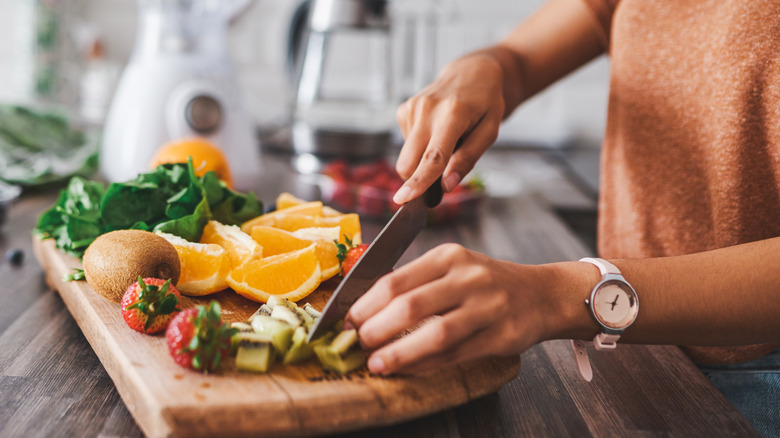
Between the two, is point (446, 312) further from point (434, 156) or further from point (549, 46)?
point (549, 46)

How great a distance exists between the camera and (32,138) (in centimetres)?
155

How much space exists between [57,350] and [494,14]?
209 centimetres

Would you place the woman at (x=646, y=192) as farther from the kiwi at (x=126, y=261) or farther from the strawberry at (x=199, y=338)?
the kiwi at (x=126, y=261)

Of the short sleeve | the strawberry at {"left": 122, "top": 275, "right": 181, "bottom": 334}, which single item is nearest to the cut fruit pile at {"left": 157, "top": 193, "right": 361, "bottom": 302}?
the strawberry at {"left": 122, "top": 275, "right": 181, "bottom": 334}

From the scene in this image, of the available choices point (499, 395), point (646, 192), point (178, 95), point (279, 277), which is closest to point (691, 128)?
point (646, 192)

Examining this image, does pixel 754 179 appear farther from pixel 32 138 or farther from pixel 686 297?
pixel 32 138

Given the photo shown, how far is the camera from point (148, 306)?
64 centimetres

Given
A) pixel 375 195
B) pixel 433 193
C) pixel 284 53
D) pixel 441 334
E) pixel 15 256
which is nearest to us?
pixel 441 334

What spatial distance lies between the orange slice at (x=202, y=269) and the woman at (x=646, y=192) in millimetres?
248

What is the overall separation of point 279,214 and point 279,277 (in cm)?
19

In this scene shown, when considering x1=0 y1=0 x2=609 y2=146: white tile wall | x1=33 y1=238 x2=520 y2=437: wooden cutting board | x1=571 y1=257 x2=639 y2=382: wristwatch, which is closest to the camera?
x1=33 y1=238 x2=520 y2=437: wooden cutting board

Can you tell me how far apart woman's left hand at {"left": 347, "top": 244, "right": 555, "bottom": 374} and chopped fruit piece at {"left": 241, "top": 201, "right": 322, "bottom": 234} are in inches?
14.3

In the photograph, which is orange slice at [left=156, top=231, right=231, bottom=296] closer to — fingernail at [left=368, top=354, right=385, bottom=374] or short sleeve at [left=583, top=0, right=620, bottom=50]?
fingernail at [left=368, top=354, right=385, bottom=374]

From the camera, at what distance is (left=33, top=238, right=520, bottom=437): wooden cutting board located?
52 centimetres
